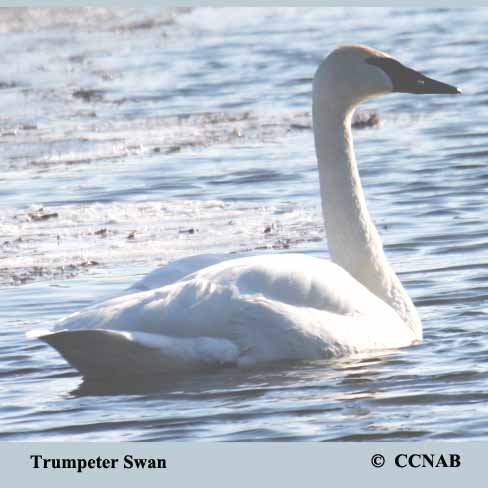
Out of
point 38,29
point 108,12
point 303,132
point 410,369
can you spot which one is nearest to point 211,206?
point 303,132

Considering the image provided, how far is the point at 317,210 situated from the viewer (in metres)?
13.0

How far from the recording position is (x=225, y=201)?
13.6m

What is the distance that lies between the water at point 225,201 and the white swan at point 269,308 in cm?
14

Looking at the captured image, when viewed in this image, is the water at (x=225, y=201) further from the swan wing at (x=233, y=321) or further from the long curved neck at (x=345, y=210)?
the long curved neck at (x=345, y=210)

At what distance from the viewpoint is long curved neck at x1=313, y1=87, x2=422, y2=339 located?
9.12 meters

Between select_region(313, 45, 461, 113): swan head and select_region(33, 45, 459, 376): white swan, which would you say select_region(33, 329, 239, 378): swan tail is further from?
select_region(313, 45, 461, 113): swan head

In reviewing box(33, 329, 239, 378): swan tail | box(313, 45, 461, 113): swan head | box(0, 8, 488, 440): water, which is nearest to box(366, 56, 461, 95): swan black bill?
box(313, 45, 461, 113): swan head

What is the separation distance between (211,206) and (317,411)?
6006mm

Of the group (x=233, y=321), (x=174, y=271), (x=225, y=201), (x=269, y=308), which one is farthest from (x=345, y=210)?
(x=225, y=201)

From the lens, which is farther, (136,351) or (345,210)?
(345,210)

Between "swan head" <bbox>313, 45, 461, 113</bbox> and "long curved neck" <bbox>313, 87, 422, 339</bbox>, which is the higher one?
"swan head" <bbox>313, 45, 461, 113</bbox>

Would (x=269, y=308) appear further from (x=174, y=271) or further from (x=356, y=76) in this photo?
(x=356, y=76)

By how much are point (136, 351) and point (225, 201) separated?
18.9ft

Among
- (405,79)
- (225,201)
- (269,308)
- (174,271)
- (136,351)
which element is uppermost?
(405,79)
